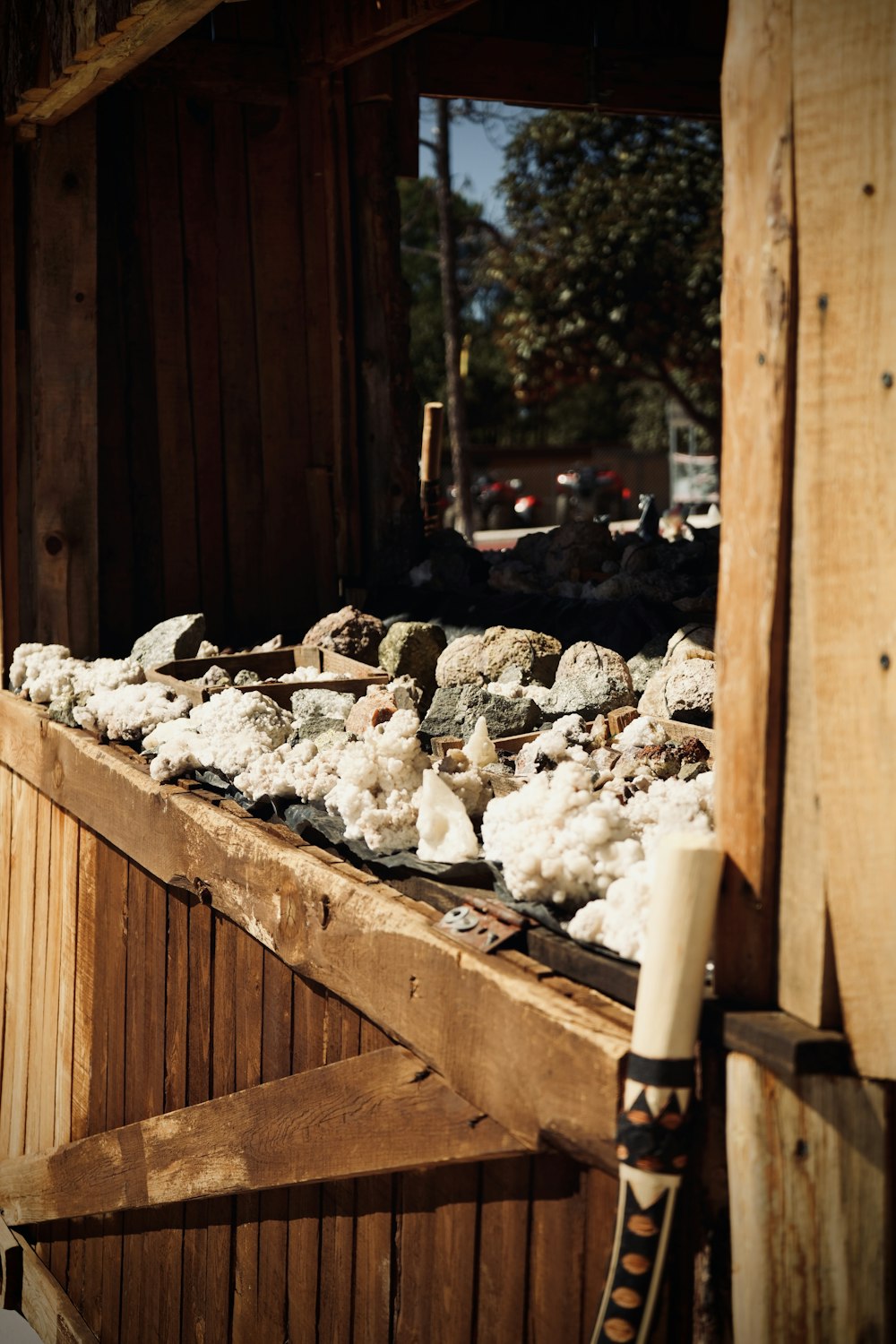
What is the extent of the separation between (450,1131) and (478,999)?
26cm

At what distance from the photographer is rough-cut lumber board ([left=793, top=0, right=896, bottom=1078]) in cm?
152

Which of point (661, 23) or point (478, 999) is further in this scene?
point (661, 23)

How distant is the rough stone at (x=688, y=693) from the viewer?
133 inches

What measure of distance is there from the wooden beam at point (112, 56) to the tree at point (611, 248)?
1384 cm

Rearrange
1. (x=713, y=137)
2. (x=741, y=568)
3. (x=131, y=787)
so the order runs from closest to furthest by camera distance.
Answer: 1. (x=741, y=568)
2. (x=131, y=787)
3. (x=713, y=137)

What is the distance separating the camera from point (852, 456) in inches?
61.6

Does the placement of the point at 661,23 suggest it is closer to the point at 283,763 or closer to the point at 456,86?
the point at 456,86

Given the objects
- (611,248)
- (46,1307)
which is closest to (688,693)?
(46,1307)

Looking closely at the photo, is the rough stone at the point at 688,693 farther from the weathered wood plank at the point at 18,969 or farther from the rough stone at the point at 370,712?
the weathered wood plank at the point at 18,969

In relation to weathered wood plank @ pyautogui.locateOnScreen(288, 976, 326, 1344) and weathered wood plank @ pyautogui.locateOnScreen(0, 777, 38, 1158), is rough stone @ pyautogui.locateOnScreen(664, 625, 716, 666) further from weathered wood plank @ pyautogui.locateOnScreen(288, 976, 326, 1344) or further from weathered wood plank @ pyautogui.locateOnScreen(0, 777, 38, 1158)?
weathered wood plank @ pyautogui.locateOnScreen(0, 777, 38, 1158)

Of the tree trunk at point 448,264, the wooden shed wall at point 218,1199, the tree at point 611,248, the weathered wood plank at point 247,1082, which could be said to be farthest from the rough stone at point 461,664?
the tree at point 611,248

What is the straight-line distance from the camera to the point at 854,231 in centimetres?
153

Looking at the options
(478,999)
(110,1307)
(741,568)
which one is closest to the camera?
(741,568)

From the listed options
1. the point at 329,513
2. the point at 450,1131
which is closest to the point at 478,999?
the point at 450,1131
